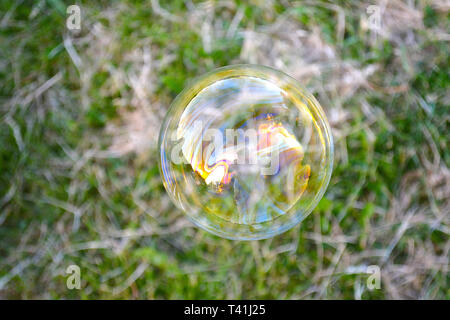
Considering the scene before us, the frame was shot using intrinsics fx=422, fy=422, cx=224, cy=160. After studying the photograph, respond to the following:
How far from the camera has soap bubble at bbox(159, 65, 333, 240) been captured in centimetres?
86

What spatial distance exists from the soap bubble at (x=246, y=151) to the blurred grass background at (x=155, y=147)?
0.28 meters

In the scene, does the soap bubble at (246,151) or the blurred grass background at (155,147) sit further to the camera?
the blurred grass background at (155,147)

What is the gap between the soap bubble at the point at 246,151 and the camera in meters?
0.86

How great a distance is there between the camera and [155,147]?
1.20m

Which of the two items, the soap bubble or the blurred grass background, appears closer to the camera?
the soap bubble

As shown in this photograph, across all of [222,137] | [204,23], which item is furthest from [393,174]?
[204,23]

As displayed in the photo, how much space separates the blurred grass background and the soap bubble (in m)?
0.28

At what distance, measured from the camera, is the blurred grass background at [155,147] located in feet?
3.86

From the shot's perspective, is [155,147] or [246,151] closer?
[246,151]

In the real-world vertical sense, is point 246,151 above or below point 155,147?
below

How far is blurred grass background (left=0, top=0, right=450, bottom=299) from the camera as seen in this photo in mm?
1177

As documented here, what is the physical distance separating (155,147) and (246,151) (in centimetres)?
42

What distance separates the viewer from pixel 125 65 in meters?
1.23

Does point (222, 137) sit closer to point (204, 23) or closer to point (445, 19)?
point (204, 23)
